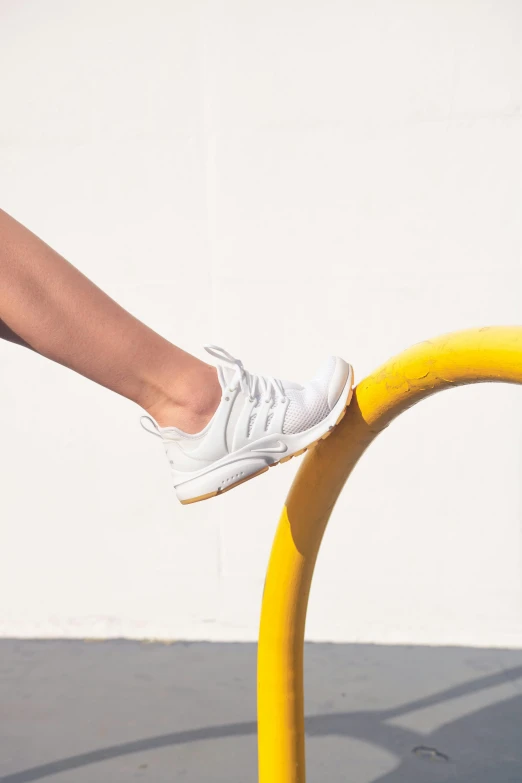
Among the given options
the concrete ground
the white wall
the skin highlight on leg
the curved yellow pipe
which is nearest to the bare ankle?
the skin highlight on leg

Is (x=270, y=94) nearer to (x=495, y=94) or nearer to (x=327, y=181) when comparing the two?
(x=327, y=181)

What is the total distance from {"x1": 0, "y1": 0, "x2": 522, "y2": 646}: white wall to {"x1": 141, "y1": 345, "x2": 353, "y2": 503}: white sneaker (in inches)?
53.8

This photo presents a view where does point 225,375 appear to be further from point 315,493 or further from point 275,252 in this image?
point 275,252

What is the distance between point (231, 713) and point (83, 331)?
4.39 ft

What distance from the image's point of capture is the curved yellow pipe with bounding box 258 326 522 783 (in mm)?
723

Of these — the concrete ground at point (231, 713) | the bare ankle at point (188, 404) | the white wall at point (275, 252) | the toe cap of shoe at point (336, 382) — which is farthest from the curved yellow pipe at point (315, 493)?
the white wall at point (275, 252)

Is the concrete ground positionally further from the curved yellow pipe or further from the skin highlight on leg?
the skin highlight on leg

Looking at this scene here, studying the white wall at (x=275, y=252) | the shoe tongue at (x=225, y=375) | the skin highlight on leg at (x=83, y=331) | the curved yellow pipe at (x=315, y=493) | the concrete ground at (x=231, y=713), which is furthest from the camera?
the white wall at (x=275, y=252)

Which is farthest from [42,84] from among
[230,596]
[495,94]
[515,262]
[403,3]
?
[230,596]

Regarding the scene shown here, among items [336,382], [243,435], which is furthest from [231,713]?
[336,382]

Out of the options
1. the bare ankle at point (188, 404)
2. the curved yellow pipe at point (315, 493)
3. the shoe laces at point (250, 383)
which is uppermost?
the shoe laces at point (250, 383)

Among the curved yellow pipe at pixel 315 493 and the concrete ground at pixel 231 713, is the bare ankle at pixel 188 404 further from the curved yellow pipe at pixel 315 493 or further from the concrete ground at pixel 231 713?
the concrete ground at pixel 231 713

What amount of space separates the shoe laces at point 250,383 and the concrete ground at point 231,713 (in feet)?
3.14

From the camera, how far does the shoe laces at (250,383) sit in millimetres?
1009
